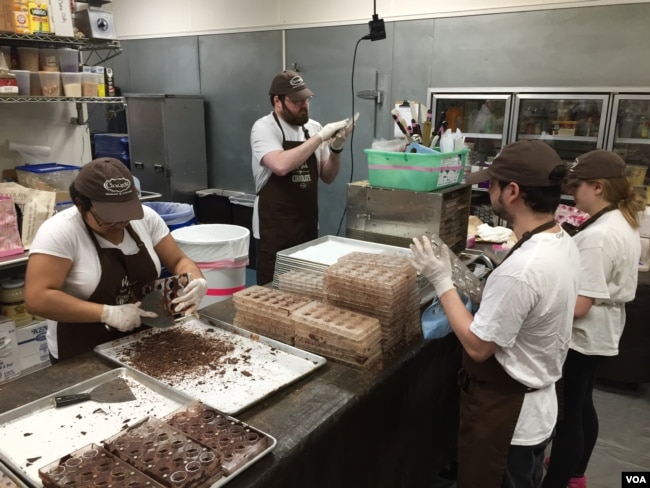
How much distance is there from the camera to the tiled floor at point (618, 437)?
2623 millimetres

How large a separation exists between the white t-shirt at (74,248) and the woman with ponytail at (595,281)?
1811 millimetres

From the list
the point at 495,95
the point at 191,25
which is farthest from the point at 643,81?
→ the point at 191,25

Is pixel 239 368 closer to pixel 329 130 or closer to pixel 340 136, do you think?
pixel 329 130

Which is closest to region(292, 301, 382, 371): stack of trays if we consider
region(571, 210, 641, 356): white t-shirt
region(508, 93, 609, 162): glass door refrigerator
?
region(571, 210, 641, 356): white t-shirt

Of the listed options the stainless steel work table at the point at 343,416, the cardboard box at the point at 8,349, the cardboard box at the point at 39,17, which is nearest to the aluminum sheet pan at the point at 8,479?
the stainless steel work table at the point at 343,416

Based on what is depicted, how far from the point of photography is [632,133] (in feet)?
12.2

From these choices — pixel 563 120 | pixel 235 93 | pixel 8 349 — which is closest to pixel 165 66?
pixel 235 93

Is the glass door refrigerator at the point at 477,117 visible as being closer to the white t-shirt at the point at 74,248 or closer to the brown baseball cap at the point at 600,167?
the brown baseball cap at the point at 600,167

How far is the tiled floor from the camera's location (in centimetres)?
262

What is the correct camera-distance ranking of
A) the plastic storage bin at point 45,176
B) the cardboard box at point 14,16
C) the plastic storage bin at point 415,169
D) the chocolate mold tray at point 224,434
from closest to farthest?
the chocolate mold tray at point 224,434 → the plastic storage bin at point 415,169 → the cardboard box at point 14,16 → the plastic storage bin at point 45,176

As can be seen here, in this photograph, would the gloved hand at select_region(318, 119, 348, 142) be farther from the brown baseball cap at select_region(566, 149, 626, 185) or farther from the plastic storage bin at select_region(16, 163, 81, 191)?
the plastic storage bin at select_region(16, 163, 81, 191)

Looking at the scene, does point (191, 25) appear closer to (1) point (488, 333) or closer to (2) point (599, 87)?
(2) point (599, 87)

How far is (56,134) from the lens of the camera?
3.57 metres

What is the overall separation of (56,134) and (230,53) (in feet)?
8.36
